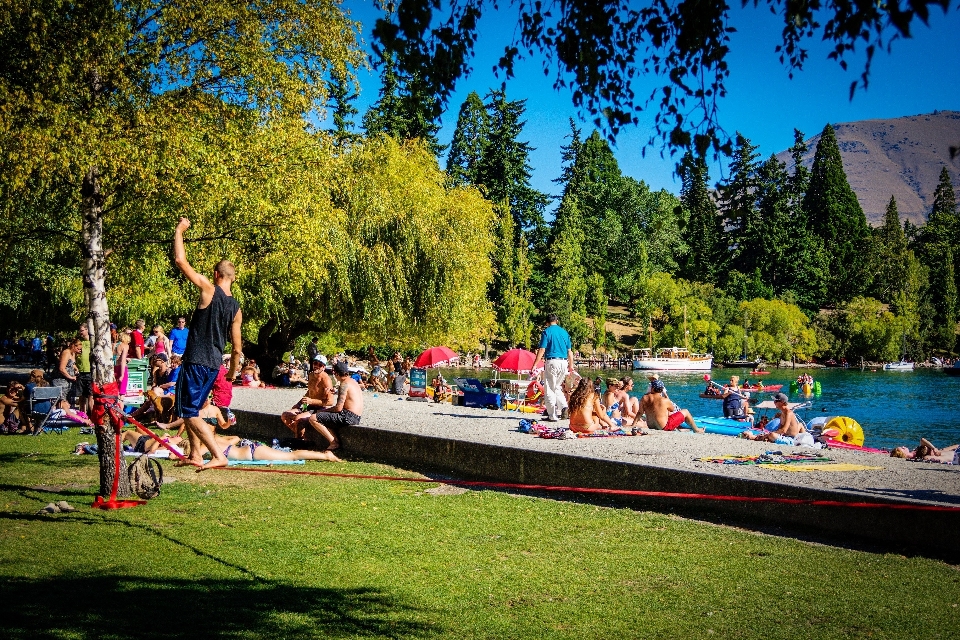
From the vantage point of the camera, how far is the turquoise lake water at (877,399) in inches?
1336

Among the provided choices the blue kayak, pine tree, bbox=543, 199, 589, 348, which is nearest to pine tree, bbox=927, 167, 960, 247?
pine tree, bbox=543, 199, 589, 348

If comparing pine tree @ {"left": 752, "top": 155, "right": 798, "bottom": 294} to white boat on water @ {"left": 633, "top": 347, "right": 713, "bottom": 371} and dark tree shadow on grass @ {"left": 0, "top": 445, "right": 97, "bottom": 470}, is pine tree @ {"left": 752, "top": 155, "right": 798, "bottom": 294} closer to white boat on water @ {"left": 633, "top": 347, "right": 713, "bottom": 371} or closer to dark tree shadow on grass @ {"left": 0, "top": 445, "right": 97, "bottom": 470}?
white boat on water @ {"left": 633, "top": 347, "right": 713, "bottom": 371}

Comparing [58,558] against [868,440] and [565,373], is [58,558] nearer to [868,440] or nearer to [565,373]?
[565,373]

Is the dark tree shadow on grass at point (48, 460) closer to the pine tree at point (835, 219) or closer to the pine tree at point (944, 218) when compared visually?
the pine tree at point (835, 219)

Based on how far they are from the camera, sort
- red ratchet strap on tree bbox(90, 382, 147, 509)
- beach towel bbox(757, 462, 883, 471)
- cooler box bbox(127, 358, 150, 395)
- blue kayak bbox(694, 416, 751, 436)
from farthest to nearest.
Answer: blue kayak bbox(694, 416, 751, 436)
cooler box bbox(127, 358, 150, 395)
beach towel bbox(757, 462, 883, 471)
red ratchet strap on tree bbox(90, 382, 147, 509)

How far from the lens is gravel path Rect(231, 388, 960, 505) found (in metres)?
8.78

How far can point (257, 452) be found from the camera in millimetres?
12633

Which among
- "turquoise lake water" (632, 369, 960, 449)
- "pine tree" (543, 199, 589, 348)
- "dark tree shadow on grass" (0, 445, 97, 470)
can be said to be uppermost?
"pine tree" (543, 199, 589, 348)

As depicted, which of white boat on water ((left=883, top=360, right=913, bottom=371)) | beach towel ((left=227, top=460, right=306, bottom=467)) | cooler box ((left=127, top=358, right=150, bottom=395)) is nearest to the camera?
beach towel ((left=227, top=460, right=306, bottom=467))

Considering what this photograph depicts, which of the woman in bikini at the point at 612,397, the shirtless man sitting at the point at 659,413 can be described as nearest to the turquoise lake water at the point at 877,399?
the woman in bikini at the point at 612,397

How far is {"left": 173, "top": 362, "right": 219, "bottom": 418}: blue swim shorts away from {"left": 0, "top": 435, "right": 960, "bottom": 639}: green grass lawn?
3.93ft

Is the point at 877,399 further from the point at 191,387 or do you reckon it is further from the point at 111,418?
the point at 191,387

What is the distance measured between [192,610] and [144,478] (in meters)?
4.28

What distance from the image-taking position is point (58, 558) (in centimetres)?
684
